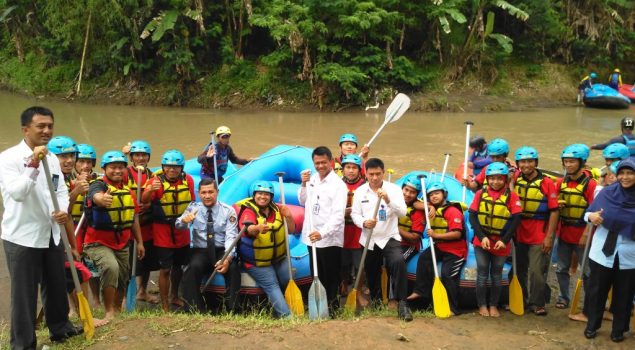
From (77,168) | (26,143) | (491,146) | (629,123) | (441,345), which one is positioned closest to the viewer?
(26,143)

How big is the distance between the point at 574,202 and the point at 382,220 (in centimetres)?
166

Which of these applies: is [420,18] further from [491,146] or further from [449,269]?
[449,269]

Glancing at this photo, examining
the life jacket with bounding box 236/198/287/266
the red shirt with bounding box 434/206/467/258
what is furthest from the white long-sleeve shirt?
the red shirt with bounding box 434/206/467/258

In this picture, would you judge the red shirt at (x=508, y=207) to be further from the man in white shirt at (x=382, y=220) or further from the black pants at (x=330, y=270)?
the black pants at (x=330, y=270)

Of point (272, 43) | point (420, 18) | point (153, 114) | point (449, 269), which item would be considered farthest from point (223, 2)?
point (449, 269)

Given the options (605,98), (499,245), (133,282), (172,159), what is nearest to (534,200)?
(499,245)

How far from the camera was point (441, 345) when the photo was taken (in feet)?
12.2

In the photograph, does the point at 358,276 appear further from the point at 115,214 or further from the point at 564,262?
the point at 115,214

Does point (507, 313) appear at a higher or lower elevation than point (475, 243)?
lower

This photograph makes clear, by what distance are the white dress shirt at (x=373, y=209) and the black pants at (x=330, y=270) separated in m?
0.29

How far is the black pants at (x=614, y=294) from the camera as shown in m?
3.81

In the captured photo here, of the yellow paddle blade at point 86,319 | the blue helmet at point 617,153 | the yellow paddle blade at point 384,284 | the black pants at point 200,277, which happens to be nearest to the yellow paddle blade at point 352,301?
the yellow paddle blade at point 384,284

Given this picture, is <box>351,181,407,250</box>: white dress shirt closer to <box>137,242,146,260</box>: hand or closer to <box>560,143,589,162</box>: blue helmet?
<box>560,143,589,162</box>: blue helmet

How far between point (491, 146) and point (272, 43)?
625 inches
